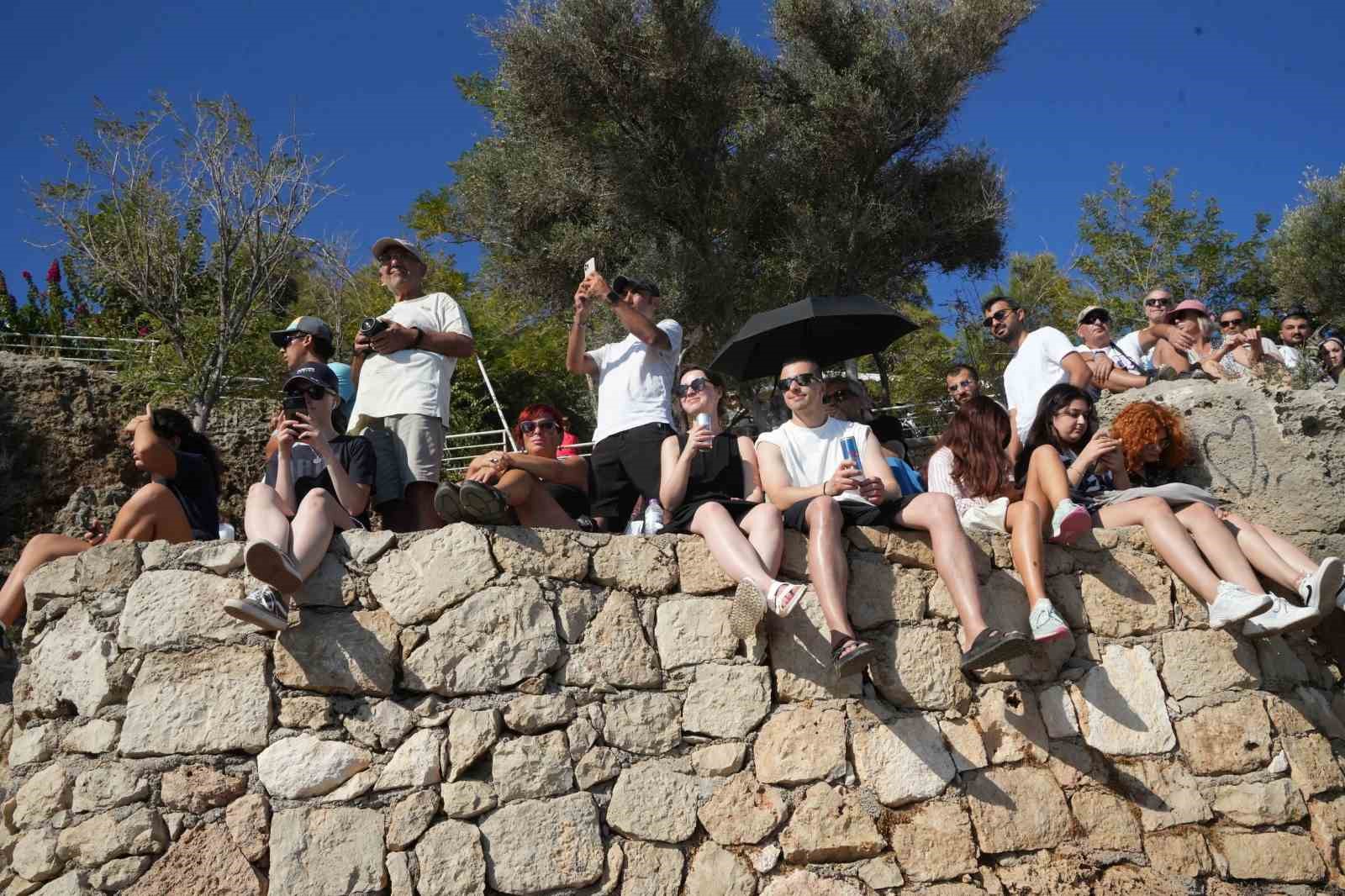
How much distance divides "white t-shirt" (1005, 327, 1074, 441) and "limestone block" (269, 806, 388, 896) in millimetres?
4079

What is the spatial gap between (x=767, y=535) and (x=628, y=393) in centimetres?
139

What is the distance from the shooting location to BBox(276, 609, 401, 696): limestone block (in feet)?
12.6

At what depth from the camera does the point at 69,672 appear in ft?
12.8

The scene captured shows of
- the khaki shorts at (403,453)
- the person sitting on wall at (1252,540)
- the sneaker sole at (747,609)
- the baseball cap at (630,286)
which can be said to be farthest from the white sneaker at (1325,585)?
the khaki shorts at (403,453)

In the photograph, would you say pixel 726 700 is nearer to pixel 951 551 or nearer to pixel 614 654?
pixel 614 654

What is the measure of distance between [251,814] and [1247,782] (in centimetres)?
395

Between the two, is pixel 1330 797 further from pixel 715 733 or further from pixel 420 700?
pixel 420 700

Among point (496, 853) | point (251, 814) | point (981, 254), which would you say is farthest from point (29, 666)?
point (981, 254)

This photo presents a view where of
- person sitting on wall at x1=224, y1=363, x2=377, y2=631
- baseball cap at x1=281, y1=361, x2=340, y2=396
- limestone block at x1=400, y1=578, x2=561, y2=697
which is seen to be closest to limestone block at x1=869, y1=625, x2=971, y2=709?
limestone block at x1=400, y1=578, x2=561, y2=697

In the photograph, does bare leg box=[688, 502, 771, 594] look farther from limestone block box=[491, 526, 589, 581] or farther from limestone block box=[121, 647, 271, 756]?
limestone block box=[121, 647, 271, 756]

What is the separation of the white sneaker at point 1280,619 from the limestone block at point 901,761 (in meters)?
1.45

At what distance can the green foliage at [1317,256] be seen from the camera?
14.3 m

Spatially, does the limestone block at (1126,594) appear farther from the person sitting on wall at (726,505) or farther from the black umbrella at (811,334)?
the black umbrella at (811,334)

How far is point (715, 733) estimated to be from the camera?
13.1 ft
